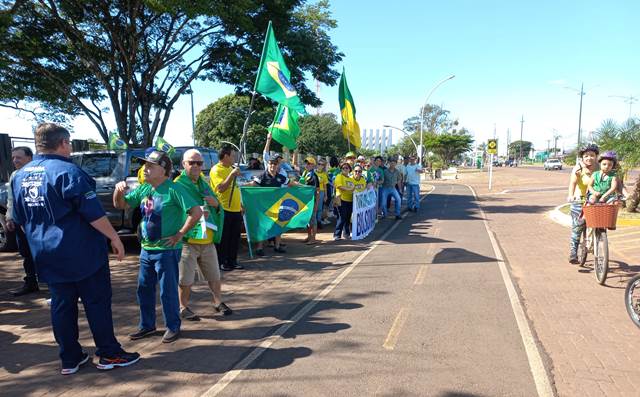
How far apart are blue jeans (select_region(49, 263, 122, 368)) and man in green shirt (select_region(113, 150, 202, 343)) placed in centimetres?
51

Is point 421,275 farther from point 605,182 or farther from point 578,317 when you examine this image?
point 605,182

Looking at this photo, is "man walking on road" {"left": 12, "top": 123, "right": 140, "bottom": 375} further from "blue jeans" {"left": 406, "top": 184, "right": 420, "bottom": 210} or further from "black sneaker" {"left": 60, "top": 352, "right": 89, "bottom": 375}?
"blue jeans" {"left": 406, "top": 184, "right": 420, "bottom": 210}

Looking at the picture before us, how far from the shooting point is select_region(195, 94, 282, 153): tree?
165ft

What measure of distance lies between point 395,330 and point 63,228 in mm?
3249

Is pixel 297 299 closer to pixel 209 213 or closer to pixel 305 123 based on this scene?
pixel 209 213

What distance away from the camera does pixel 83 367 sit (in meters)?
3.64

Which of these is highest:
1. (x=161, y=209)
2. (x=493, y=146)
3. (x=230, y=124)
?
(x=230, y=124)

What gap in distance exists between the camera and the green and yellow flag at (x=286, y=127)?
877cm

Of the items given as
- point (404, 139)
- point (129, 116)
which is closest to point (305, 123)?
point (404, 139)

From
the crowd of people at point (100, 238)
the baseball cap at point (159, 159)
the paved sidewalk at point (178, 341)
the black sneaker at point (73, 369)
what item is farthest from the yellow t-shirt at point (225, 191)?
the black sneaker at point (73, 369)

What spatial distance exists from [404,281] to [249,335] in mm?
2817

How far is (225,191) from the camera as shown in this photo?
22.3 ft

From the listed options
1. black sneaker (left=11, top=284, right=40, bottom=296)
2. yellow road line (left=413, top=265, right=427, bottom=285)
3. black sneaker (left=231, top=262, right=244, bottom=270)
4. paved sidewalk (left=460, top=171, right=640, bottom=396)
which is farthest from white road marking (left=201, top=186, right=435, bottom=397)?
black sneaker (left=11, top=284, right=40, bottom=296)

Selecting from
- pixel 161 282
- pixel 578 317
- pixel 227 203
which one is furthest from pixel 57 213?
pixel 578 317
